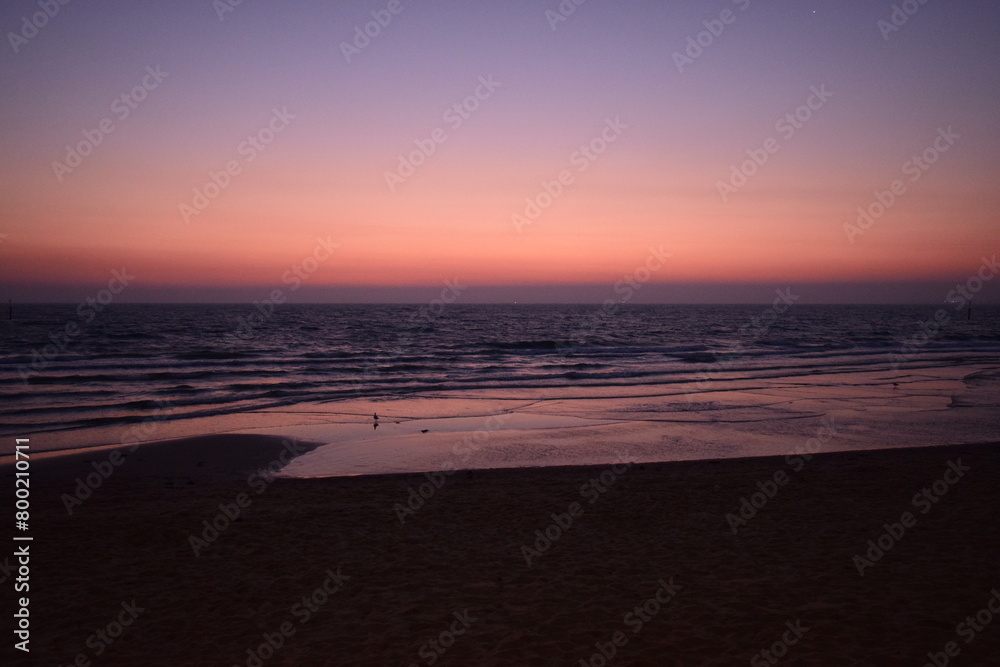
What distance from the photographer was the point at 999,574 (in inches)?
269

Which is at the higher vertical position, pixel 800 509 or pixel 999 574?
pixel 800 509

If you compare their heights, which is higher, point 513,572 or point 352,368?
point 352,368

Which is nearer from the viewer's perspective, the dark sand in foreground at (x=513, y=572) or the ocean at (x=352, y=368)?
the dark sand in foreground at (x=513, y=572)

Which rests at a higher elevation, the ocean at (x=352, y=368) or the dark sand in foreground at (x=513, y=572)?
the ocean at (x=352, y=368)

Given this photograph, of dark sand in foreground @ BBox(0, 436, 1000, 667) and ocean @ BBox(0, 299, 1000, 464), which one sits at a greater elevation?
ocean @ BBox(0, 299, 1000, 464)

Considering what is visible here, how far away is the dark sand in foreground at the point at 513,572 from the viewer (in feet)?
18.4

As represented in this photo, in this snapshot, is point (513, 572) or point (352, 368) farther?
point (352, 368)

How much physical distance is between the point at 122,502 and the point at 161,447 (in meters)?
5.01

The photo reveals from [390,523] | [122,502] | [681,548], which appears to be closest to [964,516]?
[681,548]

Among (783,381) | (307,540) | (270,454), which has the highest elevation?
(783,381)

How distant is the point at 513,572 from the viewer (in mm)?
7309

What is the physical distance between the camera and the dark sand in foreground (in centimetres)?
561

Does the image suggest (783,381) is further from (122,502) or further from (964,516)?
(122,502)

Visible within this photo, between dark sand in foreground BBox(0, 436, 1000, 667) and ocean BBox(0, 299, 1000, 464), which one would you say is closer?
dark sand in foreground BBox(0, 436, 1000, 667)
